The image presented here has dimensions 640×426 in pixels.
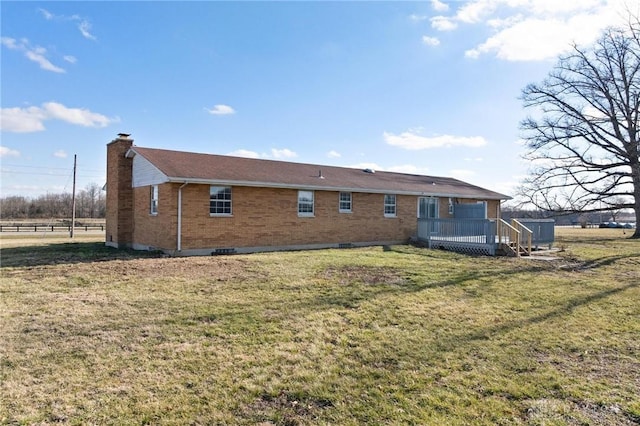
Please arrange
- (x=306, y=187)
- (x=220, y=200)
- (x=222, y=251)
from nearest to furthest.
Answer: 1. (x=222, y=251)
2. (x=220, y=200)
3. (x=306, y=187)

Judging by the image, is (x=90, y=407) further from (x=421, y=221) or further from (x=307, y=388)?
(x=421, y=221)

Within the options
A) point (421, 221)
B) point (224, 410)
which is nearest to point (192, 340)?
point (224, 410)

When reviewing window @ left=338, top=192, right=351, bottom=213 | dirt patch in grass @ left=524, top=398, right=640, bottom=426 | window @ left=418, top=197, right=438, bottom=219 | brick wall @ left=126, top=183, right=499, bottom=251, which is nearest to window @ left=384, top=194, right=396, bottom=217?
brick wall @ left=126, top=183, right=499, bottom=251

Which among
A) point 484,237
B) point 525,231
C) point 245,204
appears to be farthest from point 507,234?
point 245,204

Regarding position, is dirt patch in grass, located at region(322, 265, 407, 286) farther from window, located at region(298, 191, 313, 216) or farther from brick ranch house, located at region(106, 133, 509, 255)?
window, located at region(298, 191, 313, 216)

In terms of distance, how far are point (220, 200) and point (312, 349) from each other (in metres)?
11.2

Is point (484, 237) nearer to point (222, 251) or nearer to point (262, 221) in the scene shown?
point (262, 221)

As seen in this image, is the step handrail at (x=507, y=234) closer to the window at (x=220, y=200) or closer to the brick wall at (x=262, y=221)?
the brick wall at (x=262, y=221)

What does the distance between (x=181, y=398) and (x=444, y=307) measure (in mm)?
5673

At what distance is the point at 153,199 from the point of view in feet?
55.4

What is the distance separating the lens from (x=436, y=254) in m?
17.2

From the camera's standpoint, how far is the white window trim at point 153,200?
54.4ft

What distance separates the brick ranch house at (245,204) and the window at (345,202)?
2.0 inches

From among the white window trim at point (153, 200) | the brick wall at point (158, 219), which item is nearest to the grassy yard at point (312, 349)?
the brick wall at point (158, 219)
